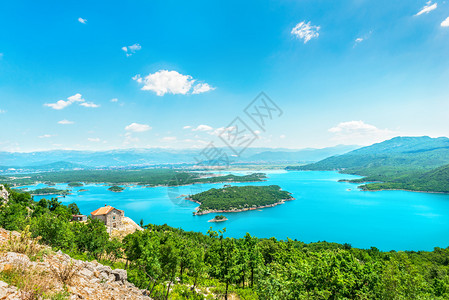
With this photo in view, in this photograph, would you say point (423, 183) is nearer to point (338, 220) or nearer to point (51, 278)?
point (338, 220)

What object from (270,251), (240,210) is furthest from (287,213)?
(270,251)

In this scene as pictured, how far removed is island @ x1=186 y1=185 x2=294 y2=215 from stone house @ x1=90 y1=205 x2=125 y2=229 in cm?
2804

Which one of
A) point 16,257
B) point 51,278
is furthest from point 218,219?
point 51,278

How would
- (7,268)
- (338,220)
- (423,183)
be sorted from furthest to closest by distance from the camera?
(423,183) → (338,220) → (7,268)

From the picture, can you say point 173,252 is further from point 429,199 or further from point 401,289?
point 429,199

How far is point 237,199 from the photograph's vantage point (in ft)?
189

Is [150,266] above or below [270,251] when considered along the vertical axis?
above

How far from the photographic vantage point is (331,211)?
52.1 metres

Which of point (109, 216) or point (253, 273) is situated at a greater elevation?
point (109, 216)

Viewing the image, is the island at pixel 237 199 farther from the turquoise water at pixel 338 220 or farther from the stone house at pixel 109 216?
the stone house at pixel 109 216

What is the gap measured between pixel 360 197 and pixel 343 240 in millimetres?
38706

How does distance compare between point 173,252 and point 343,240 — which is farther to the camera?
point 343,240

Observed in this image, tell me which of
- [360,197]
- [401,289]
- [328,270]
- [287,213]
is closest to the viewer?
[401,289]

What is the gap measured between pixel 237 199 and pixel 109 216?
130ft
